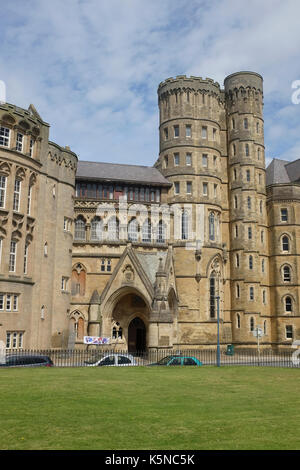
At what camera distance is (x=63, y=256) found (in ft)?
143

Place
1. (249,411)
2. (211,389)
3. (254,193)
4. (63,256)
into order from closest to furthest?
1. (249,411)
2. (211,389)
3. (63,256)
4. (254,193)

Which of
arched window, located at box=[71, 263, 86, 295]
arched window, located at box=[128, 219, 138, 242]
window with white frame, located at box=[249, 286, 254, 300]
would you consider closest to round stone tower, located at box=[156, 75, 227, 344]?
window with white frame, located at box=[249, 286, 254, 300]

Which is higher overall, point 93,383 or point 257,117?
point 257,117

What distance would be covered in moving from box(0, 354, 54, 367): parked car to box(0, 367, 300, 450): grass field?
14.0 ft

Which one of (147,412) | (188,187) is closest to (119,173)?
(188,187)

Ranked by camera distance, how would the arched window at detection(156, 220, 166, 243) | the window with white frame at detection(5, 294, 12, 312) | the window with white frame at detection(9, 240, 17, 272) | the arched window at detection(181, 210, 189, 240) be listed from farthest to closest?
the arched window at detection(156, 220, 166, 243)
the arched window at detection(181, 210, 189, 240)
the window with white frame at detection(9, 240, 17, 272)
the window with white frame at detection(5, 294, 12, 312)

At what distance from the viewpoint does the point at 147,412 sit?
13586mm

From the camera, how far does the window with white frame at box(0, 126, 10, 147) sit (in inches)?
1469

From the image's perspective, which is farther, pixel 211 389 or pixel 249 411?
Answer: pixel 211 389

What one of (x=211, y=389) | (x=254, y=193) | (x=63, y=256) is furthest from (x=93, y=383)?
(x=254, y=193)

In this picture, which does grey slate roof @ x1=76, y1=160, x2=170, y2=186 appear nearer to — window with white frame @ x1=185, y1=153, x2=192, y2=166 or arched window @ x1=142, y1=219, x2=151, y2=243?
window with white frame @ x1=185, y1=153, x2=192, y2=166

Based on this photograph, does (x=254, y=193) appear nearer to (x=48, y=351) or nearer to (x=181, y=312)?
(x=181, y=312)
